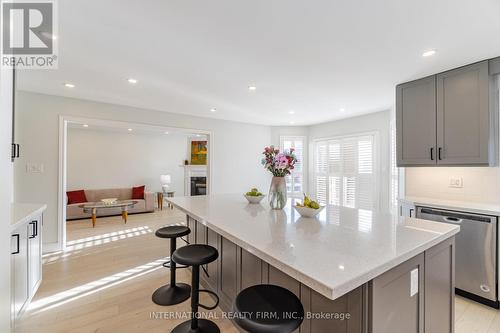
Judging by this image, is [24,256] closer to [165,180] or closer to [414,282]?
[414,282]

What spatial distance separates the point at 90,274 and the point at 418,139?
14.6 ft

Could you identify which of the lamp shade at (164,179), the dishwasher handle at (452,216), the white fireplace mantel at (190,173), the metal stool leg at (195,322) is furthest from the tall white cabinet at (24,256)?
the white fireplace mantel at (190,173)

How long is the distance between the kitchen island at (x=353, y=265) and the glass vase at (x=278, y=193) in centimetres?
23

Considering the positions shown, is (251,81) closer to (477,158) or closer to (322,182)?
(477,158)

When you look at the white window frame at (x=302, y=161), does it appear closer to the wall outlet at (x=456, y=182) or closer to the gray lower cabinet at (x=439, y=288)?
the wall outlet at (x=456, y=182)

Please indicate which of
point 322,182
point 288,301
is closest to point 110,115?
point 288,301

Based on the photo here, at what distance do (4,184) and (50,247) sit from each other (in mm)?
3211

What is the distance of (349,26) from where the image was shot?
→ 1803 millimetres

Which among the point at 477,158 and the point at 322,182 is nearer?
the point at 477,158

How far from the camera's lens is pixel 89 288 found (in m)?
2.54

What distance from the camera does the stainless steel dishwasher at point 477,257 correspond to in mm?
2211

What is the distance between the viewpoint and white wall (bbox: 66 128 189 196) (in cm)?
654

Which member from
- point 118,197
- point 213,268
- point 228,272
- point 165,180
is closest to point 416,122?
point 228,272

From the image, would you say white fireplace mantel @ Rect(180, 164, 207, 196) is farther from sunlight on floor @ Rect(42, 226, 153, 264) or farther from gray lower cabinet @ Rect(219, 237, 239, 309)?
gray lower cabinet @ Rect(219, 237, 239, 309)
